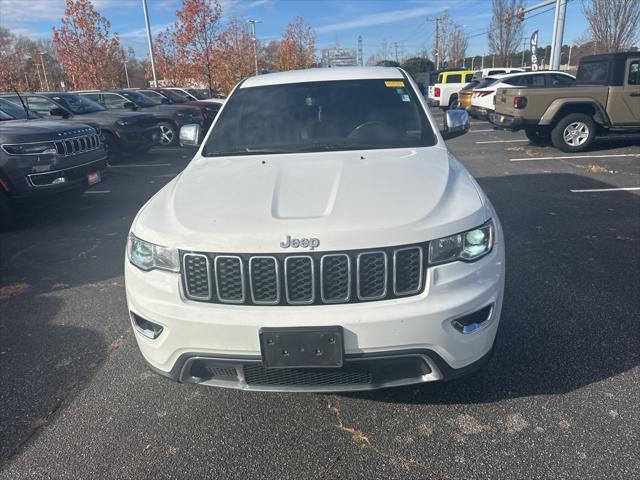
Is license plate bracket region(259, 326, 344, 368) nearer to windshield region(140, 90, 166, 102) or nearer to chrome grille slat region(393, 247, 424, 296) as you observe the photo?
chrome grille slat region(393, 247, 424, 296)

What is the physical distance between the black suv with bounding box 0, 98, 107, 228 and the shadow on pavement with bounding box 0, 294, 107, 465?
8.27 feet

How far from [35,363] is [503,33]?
4121 centimetres

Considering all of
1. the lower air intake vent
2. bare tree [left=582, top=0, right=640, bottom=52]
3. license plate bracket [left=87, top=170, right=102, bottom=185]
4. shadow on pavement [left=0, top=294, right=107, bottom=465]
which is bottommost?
shadow on pavement [left=0, top=294, right=107, bottom=465]

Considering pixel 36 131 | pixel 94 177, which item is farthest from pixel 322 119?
pixel 94 177

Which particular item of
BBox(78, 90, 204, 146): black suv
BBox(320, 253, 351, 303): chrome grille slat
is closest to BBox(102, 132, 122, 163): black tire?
BBox(78, 90, 204, 146): black suv

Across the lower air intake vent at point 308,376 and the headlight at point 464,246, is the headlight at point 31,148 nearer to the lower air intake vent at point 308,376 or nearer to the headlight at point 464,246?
the lower air intake vent at point 308,376

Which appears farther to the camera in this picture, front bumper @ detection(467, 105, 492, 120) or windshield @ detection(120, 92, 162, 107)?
front bumper @ detection(467, 105, 492, 120)

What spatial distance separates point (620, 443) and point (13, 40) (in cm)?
5884

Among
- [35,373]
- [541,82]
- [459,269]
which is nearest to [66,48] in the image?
[541,82]

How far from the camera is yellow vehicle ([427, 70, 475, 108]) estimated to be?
75.3ft

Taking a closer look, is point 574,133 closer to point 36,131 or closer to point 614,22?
point 36,131

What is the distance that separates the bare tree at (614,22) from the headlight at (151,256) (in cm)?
2746

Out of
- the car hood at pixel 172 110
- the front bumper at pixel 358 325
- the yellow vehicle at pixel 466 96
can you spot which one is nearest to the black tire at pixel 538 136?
the yellow vehicle at pixel 466 96

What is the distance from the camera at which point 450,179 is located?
268 centimetres
